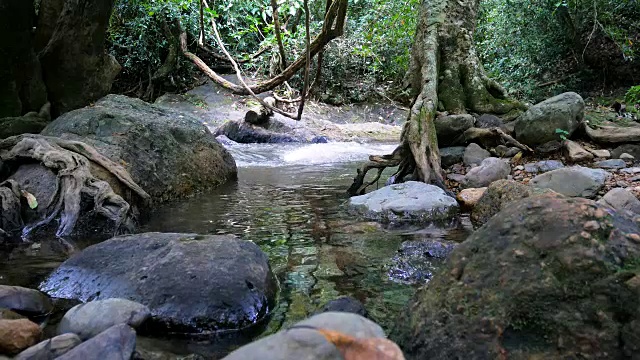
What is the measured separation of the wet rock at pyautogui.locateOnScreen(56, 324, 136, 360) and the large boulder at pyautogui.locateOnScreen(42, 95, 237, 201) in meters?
3.42

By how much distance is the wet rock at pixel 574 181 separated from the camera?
4949 mm

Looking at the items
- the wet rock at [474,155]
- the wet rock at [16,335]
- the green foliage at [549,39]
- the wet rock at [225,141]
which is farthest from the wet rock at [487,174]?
the wet rock at [225,141]

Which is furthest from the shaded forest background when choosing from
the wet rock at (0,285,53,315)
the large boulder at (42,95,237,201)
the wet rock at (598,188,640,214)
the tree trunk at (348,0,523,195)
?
the wet rock at (0,285,53,315)

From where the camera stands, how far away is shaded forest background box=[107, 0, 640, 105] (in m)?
11.3

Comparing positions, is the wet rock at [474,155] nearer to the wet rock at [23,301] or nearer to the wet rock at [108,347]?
the wet rock at [23,301]

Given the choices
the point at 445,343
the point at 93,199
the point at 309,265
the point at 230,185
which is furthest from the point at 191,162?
the point at 445,343

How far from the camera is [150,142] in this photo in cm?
629

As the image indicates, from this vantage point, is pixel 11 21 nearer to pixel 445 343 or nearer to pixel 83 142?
pixel 83 142

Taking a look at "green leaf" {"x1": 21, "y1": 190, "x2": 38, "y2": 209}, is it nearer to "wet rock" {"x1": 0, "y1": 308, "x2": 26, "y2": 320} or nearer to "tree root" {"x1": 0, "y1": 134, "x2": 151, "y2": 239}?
"tree root" {"x1": 0, "y1": 134, "x2": 151, "y2": 239}

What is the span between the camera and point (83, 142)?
5.41 meters

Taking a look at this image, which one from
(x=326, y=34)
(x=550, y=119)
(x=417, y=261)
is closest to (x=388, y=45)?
(x=550, y=119)

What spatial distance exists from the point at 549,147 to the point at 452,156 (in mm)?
1186

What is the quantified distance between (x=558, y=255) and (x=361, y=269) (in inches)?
68.0

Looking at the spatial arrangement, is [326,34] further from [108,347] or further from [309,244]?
[108,347]
